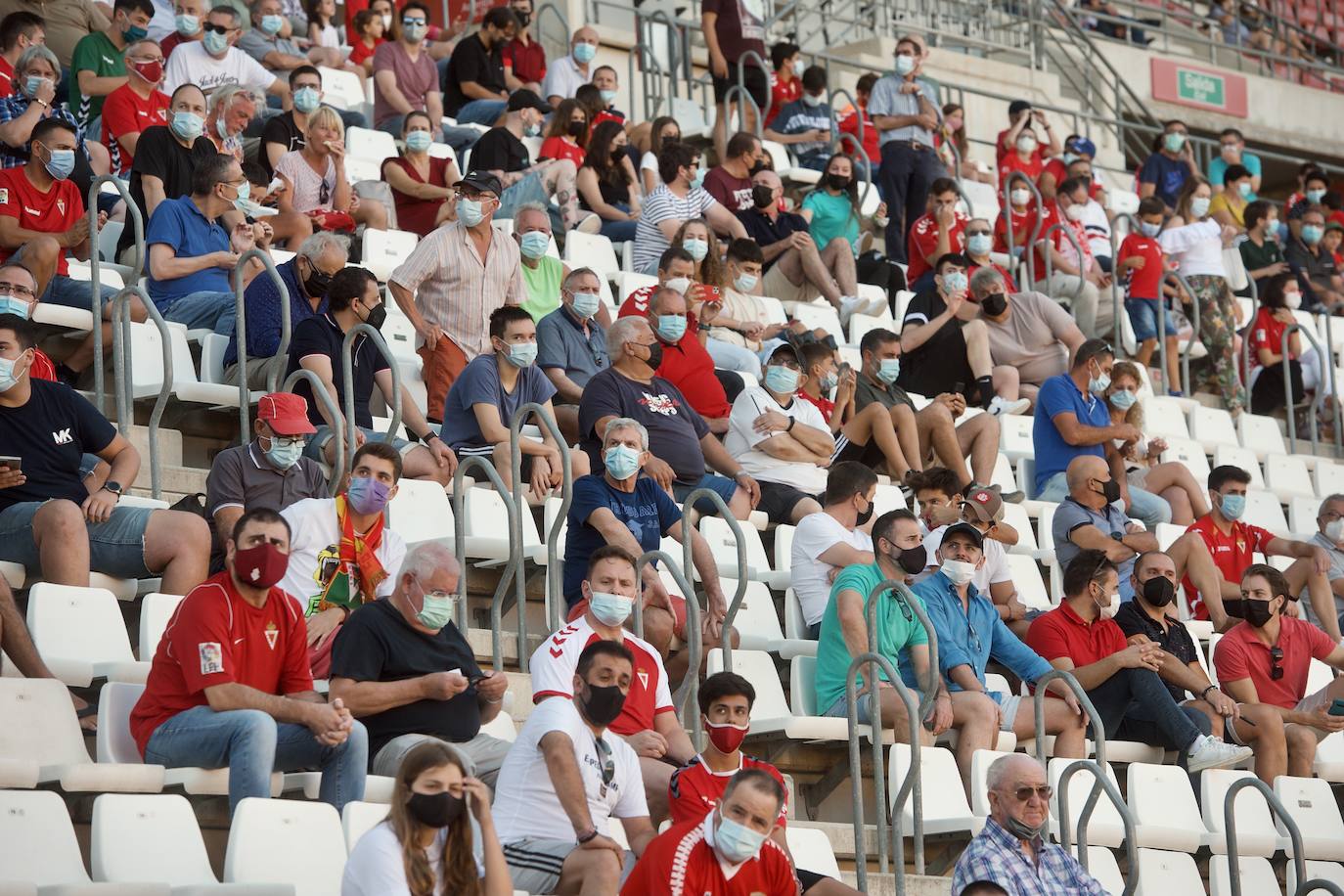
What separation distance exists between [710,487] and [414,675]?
2.75 m

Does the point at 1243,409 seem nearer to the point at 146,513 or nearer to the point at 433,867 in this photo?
the point at 146,513

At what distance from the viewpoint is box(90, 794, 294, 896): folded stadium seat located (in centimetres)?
531

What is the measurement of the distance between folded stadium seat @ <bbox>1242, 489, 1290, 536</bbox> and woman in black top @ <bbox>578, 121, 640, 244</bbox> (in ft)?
11.8

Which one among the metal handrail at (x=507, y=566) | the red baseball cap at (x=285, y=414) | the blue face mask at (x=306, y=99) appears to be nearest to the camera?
the metal handrail at (x=507, y=566)

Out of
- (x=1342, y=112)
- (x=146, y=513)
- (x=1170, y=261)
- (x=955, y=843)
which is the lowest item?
(x=955, y=843)

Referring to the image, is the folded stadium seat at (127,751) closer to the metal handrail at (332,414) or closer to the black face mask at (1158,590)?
the metal handrail at (332,414)

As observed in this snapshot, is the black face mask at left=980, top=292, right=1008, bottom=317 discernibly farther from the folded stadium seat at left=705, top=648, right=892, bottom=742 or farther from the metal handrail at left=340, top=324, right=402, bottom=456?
the metal handrail at left=340, top=324, right=402, bottom=456

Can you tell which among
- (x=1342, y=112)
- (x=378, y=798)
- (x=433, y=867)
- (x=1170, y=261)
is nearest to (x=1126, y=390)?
(x=1170, y=261)

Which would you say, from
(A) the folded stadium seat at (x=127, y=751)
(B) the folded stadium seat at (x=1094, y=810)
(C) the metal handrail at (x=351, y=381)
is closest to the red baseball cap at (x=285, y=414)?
(C) the metal handrail at (x=351, y=381)

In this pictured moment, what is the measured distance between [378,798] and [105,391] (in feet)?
9.62

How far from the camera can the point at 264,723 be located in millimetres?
5777

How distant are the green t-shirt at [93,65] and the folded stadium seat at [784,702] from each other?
5.13 metres

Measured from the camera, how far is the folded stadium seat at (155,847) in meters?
5.31


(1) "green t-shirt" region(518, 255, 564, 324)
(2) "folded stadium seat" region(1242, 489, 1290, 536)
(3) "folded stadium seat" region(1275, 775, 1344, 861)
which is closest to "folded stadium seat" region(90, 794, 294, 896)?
(3) "folded stadium seat" region(1275, 775, 1344, 861)
